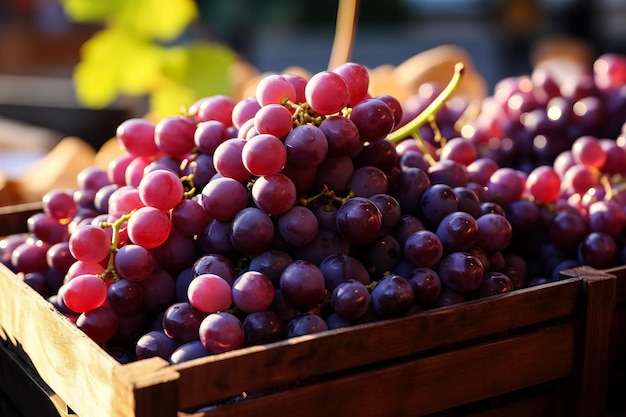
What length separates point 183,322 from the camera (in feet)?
2.43

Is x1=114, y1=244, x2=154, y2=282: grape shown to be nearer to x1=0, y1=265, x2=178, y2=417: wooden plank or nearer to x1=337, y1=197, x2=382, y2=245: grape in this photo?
x1=0, y1=265, x2=178, y2=417: wooden plank

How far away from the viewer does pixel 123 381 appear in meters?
0.62

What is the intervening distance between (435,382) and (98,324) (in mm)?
347

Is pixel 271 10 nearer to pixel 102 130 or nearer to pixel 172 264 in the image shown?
pixel 102 130

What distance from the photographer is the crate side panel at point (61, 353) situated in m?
0.67

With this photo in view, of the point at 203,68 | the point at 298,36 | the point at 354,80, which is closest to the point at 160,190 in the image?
the point at 354,80

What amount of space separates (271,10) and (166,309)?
7317mm

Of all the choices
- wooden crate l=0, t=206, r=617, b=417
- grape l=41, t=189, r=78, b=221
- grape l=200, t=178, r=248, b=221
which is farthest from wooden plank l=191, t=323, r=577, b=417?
grape l=41, t=189, r=78, b=221

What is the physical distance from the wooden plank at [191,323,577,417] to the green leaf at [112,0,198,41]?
4.37ft

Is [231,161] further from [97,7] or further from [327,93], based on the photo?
[97,7]

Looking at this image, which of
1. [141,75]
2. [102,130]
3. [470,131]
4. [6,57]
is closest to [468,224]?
[470,131]

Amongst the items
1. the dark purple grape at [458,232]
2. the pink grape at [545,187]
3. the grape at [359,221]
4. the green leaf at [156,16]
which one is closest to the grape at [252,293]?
the grape at [359,221]

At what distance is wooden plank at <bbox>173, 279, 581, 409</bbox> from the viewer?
65cm

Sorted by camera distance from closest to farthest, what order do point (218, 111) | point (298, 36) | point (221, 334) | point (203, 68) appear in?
point (221, 334) < point (218, 111) < point (203, 68) < point (298, 36)
